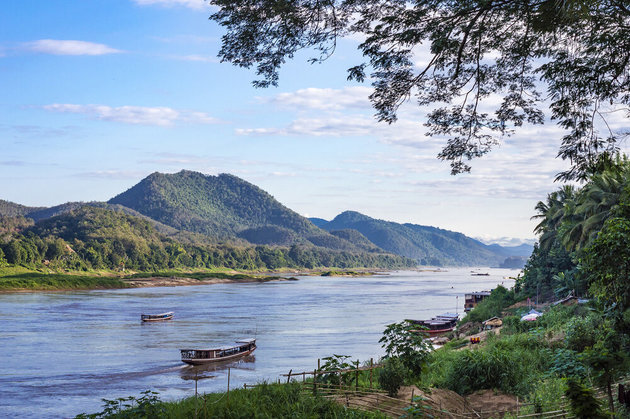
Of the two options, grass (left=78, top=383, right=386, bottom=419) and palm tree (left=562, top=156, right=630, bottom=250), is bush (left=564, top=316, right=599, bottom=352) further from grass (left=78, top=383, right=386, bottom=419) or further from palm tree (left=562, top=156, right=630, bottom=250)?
palm tree (left=562, top=156, right=630, bottom=250)

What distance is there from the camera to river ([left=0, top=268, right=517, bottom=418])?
30203 millimetres

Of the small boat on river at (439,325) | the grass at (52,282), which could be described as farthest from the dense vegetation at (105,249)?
the small boat on river at (439,325)

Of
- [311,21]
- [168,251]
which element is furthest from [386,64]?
[168,251]

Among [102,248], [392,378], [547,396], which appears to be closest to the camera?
[547,396]

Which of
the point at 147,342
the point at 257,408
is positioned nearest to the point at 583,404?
the point at 257,408

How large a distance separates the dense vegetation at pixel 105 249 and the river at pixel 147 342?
37.8 m

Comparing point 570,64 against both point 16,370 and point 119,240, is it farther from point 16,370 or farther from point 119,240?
point 119,240

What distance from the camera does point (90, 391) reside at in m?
29.6

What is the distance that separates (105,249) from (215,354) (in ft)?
341

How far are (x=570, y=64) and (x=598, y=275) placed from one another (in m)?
7.60

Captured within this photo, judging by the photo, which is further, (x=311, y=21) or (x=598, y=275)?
(x=598, y=275)

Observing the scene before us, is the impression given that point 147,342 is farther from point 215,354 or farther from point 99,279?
point 99,279

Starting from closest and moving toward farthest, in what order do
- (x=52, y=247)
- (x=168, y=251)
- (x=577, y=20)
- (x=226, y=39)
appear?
(x=577, y=20)
(x=226, y=39)
(x=52, y=247)
(x=168, y=251)

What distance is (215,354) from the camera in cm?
3884
